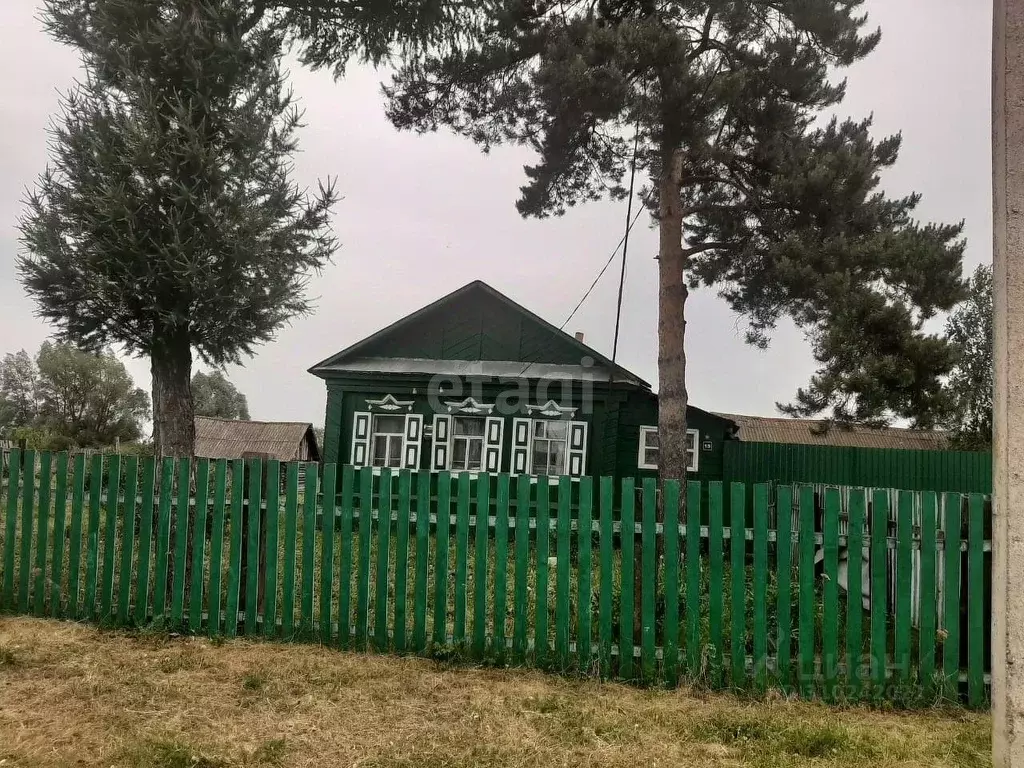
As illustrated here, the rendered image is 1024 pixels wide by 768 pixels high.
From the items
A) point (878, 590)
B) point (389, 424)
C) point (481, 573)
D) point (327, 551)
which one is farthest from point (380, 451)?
point (878, 590)

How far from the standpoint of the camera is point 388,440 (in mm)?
14414

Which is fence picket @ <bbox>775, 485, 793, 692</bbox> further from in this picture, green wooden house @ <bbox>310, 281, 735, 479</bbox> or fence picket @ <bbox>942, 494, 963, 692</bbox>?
green wooden house @ <bbox>310, 281, 735, 479</bbox>

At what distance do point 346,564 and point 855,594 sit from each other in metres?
3.65

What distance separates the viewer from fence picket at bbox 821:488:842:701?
435 centimetres

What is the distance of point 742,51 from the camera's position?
33.1ft

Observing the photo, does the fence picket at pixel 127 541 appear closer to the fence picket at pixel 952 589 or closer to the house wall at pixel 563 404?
the fence picket at pixel 952 589

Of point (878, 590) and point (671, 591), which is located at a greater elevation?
point (878, 590)

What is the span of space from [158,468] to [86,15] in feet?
19.0

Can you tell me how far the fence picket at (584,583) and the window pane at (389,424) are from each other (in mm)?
10056

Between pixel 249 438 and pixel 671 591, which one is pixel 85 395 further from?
pixel 671 591

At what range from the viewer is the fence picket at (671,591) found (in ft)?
14.9

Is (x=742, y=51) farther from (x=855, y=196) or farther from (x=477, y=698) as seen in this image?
(x=477, y=698)

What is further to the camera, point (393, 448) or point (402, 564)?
point (393, 448)

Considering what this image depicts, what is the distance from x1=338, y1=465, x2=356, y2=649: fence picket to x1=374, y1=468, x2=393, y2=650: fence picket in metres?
0.22
